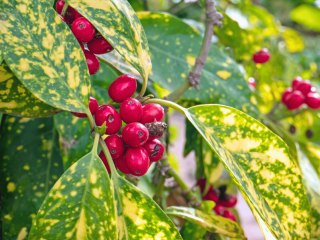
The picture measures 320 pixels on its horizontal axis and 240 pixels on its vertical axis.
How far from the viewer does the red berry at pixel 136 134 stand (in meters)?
0.58

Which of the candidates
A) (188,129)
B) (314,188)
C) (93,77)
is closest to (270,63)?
(188,129)

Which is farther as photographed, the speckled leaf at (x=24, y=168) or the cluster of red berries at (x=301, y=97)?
the cluster of red berries at (x=301, y=97)

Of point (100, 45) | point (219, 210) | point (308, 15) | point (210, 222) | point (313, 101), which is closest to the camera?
point (100, 45)

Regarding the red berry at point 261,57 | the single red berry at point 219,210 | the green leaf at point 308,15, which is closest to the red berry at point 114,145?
the single red berry at point 219,210

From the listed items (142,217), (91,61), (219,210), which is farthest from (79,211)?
(219,210)

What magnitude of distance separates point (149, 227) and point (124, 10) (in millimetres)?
262

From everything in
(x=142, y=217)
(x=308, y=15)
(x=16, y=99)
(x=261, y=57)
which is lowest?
(x=308, y=15)

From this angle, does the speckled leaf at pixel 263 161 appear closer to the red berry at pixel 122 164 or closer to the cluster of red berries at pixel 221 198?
the red berry at pixel 122 164

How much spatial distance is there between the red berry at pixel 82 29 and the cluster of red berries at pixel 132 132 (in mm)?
78

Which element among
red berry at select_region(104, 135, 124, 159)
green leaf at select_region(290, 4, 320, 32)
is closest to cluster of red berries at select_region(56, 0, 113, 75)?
red berry at select_region(104, 135, 124, 159)

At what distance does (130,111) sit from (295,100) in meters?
0.85

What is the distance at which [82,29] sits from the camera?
0.61m

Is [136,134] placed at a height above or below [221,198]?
above

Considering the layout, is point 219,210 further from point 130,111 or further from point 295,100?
point 130,111
